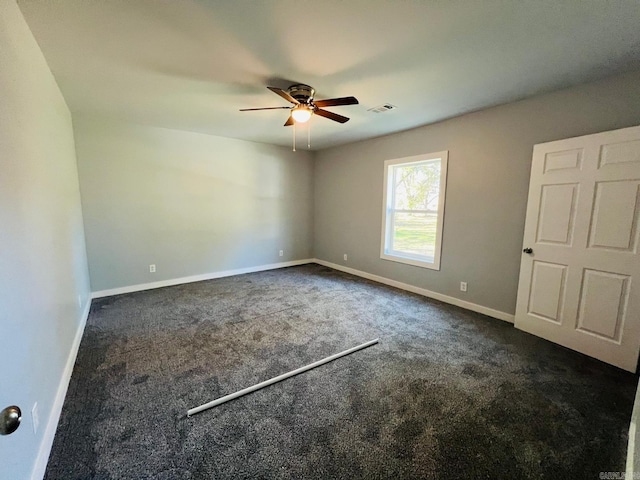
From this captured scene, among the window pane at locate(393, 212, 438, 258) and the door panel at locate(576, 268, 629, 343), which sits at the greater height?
the window pane at locate(393, 212, 438, 258)

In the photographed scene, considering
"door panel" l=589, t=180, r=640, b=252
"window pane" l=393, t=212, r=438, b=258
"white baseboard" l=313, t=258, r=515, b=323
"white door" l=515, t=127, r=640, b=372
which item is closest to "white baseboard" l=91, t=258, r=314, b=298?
"white baseboard" l=313, t=258, r=515, b=323

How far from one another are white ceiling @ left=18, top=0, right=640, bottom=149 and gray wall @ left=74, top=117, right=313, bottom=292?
97 centimetres

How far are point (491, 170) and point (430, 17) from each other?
2160mm

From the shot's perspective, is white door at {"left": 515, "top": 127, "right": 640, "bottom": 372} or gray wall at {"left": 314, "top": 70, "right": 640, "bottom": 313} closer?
white door at {"left": 515, "top": 127, "right": 640, "bottom": 372}

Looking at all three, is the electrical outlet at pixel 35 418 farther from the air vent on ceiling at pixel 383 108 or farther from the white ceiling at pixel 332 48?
the air vent on ceiling at pixel 383 108

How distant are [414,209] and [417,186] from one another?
1.18ft

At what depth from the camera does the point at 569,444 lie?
157 centimetres

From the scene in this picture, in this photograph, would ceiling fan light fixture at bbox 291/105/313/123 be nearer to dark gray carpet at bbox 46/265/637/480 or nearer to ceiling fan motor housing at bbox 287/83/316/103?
ceiling fan motor housing at bbox 287/83/316/103

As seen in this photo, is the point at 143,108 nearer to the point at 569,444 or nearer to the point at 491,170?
the point at 491,170

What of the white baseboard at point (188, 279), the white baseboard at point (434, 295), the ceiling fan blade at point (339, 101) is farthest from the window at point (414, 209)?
the white baseboard at point (188, 279)

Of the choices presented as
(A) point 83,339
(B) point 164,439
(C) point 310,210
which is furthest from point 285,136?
(B) point 164,439

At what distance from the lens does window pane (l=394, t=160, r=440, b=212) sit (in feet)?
13.2

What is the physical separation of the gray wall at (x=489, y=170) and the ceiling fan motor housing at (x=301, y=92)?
2059 mm

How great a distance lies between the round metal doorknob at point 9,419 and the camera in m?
0.78
